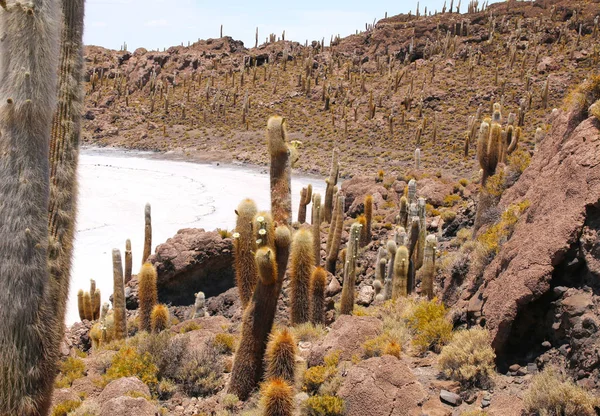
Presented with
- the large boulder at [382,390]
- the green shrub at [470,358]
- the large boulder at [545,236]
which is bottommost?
the large boulder at [382,390]

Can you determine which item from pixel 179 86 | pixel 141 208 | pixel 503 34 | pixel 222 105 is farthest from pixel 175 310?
pixel 179 86

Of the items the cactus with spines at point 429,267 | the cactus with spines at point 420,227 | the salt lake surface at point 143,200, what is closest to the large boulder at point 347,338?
the cactus with spines at point 429,267

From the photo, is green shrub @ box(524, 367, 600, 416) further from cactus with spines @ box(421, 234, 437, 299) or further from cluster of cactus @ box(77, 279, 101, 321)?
cluster of cactus @ box(77, 279, 101, 321)

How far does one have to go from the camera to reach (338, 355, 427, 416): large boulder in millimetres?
5938

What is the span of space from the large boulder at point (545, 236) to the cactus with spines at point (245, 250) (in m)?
3.58

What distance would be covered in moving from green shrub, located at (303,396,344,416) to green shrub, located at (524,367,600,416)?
2061 mm

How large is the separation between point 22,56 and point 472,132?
33102mm

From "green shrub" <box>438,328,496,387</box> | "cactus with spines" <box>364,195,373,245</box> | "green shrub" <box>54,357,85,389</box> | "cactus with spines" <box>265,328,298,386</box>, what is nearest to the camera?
"green shrub" <box>438,328,496,387</box>

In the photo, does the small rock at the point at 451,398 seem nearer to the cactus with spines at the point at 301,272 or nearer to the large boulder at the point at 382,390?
the large boulder at the point at 382,390

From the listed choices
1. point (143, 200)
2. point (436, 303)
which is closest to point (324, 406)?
point (436, 303)

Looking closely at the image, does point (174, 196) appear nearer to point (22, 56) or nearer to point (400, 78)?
point (22, 56)

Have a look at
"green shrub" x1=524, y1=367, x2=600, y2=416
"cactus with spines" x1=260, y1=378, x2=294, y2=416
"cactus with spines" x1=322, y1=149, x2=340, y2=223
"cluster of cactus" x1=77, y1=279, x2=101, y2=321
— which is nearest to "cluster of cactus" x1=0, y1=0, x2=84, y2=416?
"cactus with spines" x1=260, y1=378, x2=294, y2=416

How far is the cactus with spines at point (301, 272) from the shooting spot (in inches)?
354

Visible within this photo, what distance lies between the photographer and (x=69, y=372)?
29.8 feet
